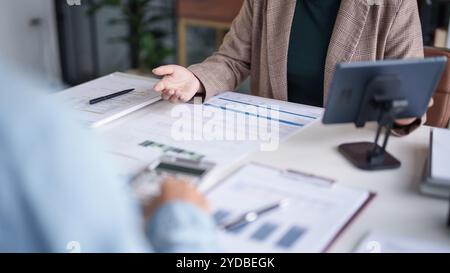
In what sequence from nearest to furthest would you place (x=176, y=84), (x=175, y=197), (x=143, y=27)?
1. (x=175, y=197)
2. (x=176, y=84)
3. (x=143, y=27)

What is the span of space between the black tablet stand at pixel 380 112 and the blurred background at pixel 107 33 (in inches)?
90.2

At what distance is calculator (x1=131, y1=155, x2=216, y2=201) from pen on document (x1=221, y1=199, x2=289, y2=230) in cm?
13

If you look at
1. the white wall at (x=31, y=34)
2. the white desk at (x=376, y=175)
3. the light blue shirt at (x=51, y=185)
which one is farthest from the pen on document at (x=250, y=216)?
the white wall at (x=31, y=34)

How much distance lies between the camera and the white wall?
3.41 meters

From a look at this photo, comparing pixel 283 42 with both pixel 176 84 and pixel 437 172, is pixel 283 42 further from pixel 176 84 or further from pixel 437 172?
pixel 437 172

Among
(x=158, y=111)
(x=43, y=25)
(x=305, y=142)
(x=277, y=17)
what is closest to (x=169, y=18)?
(x=43, y=25)

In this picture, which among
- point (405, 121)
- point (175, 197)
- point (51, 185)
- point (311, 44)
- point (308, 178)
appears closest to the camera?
point (51, 185)

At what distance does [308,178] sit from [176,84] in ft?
1.76

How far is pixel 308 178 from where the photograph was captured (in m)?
0.97

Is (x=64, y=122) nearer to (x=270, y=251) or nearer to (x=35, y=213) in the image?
(x=35, y=213)

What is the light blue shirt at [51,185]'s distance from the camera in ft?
1.77

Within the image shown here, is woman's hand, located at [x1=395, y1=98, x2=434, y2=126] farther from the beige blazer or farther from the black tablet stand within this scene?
the beige blazer

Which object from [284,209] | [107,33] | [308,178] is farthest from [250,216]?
[107,33]

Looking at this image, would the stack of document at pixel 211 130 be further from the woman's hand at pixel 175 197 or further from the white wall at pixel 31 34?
the white wall at pixel 31 34
